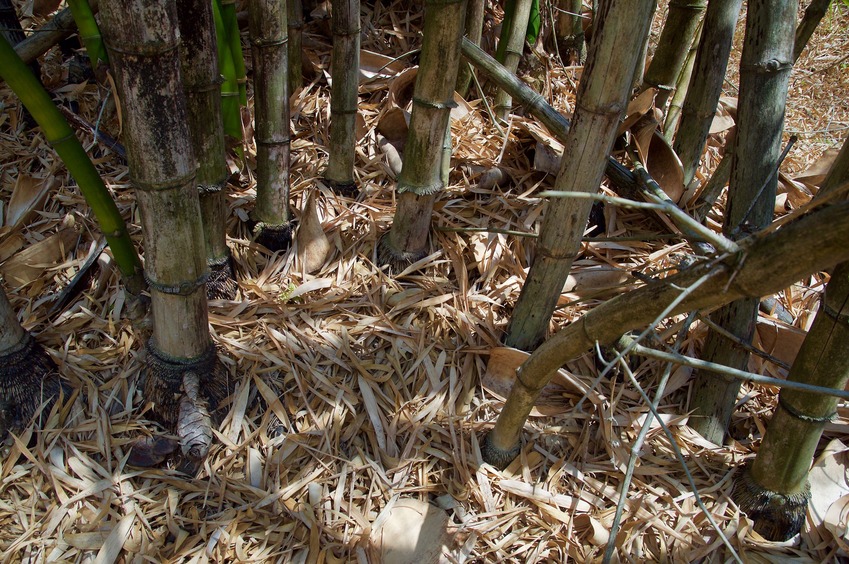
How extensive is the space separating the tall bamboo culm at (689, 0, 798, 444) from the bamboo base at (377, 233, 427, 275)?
30.0 inches

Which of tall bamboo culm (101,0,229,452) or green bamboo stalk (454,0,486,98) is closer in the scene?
tall bamboo culm (101,0,229,452)

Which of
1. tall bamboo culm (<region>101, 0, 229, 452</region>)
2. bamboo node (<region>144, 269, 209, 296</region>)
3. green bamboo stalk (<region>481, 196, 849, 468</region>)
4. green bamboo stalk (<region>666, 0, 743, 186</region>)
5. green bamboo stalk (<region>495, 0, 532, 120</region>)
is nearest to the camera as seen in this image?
green bamboo stalk (<region>481, 196, 849, 468</region>)

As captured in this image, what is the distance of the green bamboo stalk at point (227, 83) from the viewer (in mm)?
1542

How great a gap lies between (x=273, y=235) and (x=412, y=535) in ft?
2.94

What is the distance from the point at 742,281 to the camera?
2.56 ft

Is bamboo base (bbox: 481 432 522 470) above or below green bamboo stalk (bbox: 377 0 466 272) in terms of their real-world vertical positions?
below

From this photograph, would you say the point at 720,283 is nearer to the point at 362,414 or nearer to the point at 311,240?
the point at 362,414

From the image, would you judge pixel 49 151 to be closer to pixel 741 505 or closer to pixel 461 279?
pixel 461 279

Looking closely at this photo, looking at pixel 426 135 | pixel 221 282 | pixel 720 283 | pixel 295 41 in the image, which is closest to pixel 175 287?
pixel 221 282

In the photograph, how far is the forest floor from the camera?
1.36m

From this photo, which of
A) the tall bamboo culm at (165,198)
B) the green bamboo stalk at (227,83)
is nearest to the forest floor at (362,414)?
the tall bamboo culm at (165,198)

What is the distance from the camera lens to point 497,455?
4.78ft

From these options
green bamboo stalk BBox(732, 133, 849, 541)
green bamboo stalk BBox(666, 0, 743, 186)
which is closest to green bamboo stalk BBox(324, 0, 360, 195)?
green bamboo stalk BBox(666, 0, 743, 186)

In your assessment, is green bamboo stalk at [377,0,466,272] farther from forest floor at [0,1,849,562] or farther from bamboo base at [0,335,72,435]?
bamboo base at [0,335,72,435]
